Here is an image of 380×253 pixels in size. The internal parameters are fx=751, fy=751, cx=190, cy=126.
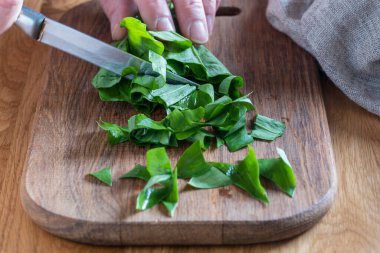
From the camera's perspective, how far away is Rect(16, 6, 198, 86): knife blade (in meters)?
1.93

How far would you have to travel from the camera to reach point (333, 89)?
7.00ft

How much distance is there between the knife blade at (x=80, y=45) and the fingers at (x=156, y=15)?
17 centimetres

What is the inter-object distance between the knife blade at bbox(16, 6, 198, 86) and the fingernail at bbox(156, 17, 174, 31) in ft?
0.54

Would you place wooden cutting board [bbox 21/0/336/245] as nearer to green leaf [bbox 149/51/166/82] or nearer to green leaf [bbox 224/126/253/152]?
green leaf [bbox 224/126/253/152]

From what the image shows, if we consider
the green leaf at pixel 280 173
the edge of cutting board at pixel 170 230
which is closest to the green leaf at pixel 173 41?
the green leaf at pixel 280 173

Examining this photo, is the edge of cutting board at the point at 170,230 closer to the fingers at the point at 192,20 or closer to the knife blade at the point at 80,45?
the knife blade at the point at 80,45

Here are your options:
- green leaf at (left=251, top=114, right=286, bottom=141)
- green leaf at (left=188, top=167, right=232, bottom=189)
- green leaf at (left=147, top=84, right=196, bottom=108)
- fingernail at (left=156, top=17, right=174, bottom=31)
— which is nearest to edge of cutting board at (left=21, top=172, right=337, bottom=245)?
green leaf at (left=188, top=167, right=232, bottom=189)

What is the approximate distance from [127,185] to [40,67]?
0.68 m

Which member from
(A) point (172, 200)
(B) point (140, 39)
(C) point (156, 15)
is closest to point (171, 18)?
(C) point (156, 15)

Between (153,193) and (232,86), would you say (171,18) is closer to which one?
(232,86)

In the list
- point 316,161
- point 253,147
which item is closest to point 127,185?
point 253,147

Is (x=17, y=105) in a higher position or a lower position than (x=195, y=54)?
lower

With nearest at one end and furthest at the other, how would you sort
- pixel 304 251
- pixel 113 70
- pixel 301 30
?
pixel 304 251, pixel 113 70, pixel 301 30

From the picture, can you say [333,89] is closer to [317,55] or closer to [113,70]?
[317,55]
